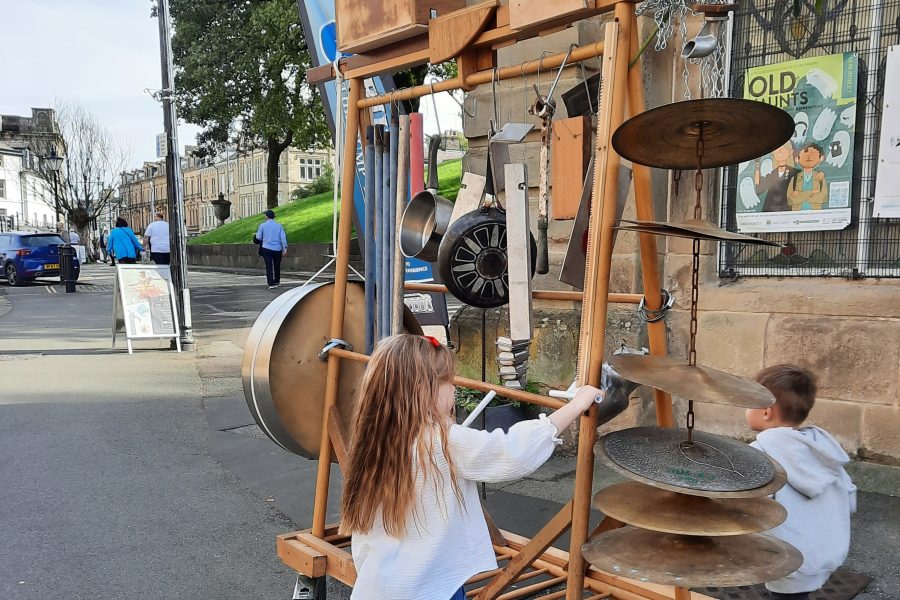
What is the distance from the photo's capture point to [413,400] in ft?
6.89

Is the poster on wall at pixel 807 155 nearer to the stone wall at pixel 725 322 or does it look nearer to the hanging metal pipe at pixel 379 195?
A: the stone wall at pixel 725 322

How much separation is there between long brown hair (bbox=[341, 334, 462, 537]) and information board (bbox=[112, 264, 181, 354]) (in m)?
8.49

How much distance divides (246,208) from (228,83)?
55.9m

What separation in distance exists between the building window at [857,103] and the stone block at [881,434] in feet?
2.54

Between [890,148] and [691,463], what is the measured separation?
328 cm

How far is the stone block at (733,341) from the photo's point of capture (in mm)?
4703

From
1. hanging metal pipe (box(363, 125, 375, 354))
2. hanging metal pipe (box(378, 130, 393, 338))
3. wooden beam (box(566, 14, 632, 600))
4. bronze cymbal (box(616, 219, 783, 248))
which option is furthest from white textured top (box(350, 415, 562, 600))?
hanging metal pipe (box(363, 125, 375, 354))

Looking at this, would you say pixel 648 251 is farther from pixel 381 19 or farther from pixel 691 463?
pixel 381 19

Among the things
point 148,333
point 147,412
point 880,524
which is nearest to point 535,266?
point 880,524

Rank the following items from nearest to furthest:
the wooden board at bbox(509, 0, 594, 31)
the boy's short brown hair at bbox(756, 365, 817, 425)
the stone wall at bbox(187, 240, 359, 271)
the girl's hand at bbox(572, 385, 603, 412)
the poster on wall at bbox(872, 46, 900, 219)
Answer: the girl's hand at bbox(572, 385, 603, 412) < the wooden board at bbox(509, 0, 594, 31) < the boy's short brown hair at bbox(756, 365, 817, 425) < the poster on wall at bbox(872, 46, 900, 219) < the stone wall at bbox(187, 240, 359, 271)

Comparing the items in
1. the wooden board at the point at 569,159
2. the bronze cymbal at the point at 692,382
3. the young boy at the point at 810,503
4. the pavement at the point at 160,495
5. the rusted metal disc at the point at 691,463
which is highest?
the wooden board at the point at 569,159

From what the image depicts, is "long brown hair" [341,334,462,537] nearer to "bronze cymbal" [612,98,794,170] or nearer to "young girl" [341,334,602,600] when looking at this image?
"young girl" [341,334,602,600]

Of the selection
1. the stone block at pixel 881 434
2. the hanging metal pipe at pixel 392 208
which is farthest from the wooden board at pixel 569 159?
the stone block at pixel 881 434

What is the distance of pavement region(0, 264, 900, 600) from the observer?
3.54m
